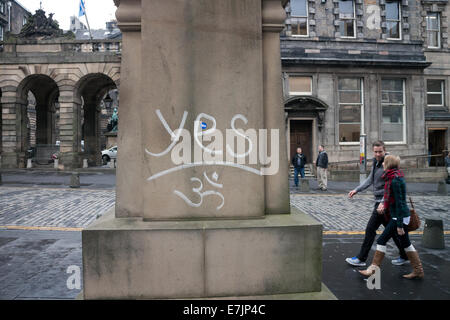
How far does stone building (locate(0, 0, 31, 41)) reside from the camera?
48125 millimetres

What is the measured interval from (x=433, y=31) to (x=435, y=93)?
515 centimetres

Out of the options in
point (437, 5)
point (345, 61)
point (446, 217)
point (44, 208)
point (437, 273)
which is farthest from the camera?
point (437, 5)

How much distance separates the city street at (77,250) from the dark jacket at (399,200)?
810mm

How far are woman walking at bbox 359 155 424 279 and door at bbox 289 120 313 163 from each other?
17990 millimetres

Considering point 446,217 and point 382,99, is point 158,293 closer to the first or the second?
Answer: point 446,217

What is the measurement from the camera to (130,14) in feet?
9.50

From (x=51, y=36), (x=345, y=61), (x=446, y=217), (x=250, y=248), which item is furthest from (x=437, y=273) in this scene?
(x=51, y=36)

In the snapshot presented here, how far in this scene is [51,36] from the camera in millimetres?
27594

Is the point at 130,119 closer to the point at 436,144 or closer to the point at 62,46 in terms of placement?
the point at 62,46

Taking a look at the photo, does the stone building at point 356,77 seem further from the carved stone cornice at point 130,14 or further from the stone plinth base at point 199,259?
the stone plinth base at point 199,259

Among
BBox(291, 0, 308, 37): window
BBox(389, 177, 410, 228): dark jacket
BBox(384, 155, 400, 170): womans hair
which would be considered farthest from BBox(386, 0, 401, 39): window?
BBox(389, 177, 410, 228): dark jacket

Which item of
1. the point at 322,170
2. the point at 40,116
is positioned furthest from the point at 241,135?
the point at 40,116

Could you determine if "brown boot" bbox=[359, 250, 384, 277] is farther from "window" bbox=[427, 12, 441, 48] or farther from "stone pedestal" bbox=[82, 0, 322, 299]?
"window" bbox=[427, 12, 441, 48]

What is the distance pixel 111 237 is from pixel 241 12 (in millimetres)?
2468
